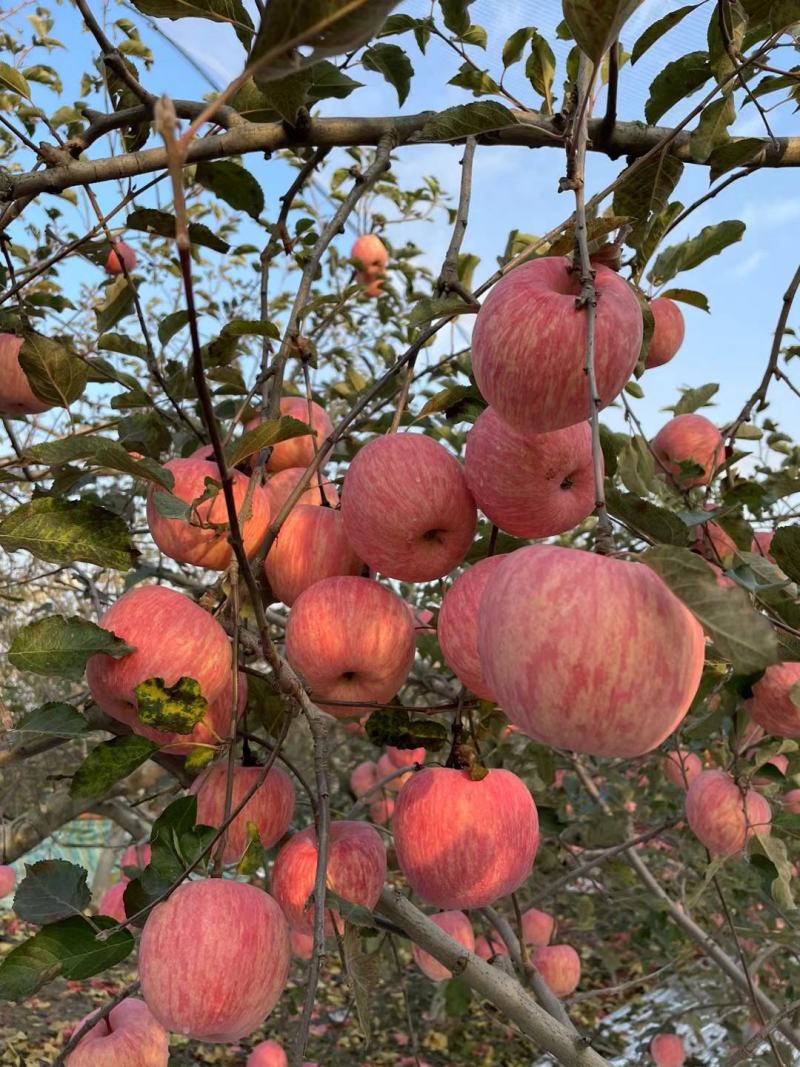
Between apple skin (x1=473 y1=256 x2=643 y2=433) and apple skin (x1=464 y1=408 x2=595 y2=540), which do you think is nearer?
apple skin (x1=473 y1=256 x2=643 y2=433)

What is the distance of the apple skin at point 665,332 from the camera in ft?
5.60

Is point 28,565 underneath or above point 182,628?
underneath

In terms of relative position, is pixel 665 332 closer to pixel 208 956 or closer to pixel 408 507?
pixel 408 507

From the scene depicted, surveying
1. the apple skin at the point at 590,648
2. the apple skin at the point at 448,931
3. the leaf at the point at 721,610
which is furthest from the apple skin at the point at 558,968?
the leaf at the point at 721,610

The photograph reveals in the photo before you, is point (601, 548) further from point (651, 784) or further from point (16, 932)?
point (16, 932)

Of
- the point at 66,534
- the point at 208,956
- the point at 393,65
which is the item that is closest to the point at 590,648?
the point at 208,956

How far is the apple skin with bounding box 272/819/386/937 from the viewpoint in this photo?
1.15m

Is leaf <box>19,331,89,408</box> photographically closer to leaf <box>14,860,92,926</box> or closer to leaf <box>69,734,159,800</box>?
leaf <box>69,734,159,800</box>

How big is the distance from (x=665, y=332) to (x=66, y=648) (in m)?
1.36

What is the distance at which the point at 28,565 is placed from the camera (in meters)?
4.02

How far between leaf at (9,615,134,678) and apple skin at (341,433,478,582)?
13.4 inches

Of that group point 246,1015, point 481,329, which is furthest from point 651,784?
point 481,329

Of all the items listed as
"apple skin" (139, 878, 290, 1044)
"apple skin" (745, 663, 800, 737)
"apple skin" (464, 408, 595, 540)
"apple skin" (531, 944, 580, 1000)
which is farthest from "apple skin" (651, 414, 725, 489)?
"apple skin" (531, 944, 580, 1000)

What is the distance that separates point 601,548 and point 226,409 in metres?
1.36
